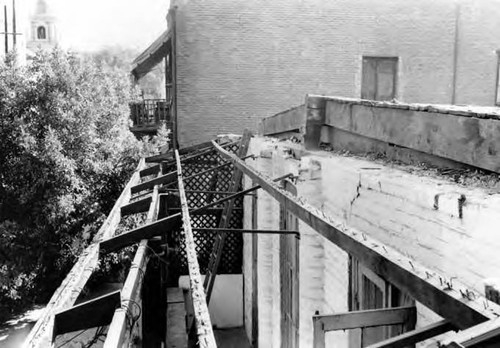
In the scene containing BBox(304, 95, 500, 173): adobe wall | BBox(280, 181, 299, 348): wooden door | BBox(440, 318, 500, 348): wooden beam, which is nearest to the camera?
BBox(440, 318, 500, 348): wooden beam

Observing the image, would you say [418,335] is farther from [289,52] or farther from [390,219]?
[289,52]

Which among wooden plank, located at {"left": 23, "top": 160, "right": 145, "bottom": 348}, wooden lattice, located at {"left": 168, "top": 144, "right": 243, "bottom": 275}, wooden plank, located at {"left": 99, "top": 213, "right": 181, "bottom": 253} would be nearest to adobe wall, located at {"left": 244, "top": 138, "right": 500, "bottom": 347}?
wooden plank, located at {"left": 99, "top": 213, "right": 181, "bottom": 253}

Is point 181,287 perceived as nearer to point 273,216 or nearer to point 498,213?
point 273,216

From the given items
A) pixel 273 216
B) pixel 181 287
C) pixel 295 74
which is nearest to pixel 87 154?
pixel 181 287

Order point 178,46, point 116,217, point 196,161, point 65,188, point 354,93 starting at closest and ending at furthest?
point 116,217 < point 196,161 < point 65,188 < point 178,46 < point 354,93

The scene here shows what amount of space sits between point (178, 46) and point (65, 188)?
4.78 metres

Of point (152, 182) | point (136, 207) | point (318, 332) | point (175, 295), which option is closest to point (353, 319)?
point (318, 332)

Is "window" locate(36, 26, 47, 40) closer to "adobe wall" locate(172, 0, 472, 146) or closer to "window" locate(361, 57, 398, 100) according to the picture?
"adobe wall" locate(172, 0, 472, 146)

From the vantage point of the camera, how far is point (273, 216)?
7.31 m

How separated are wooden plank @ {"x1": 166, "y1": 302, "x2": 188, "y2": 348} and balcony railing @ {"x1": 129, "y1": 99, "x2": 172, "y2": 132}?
892 cm

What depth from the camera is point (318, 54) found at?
16094 millimetres

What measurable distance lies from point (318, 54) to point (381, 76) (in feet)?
6.63

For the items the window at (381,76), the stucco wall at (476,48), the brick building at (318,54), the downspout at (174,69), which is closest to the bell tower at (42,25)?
the brick building at (318,54)

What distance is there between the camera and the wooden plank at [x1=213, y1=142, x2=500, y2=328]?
1.35 meters
